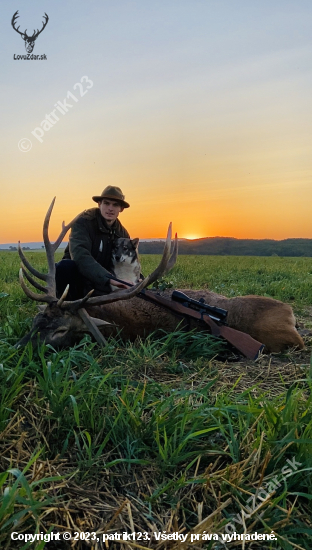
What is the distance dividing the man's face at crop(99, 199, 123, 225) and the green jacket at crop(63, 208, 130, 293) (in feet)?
0.29

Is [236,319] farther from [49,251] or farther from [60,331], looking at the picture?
[49,251]

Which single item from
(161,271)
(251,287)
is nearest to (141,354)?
(161,271)

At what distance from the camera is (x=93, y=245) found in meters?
5.49

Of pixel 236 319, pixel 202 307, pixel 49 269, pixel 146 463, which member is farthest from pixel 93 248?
pixel 146 463

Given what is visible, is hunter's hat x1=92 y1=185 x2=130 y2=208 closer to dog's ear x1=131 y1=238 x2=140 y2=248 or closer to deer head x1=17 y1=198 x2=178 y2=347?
dog's ear x1=131 y1=238 x2=140 y2=248

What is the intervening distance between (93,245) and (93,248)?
0.05 meters

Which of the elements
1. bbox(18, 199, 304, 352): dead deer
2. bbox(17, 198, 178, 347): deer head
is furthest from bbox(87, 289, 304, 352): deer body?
bbox(17, 198, 178, 347): deer head

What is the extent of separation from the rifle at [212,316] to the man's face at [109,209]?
1.63 meters

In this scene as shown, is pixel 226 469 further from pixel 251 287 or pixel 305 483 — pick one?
pixel 251 287

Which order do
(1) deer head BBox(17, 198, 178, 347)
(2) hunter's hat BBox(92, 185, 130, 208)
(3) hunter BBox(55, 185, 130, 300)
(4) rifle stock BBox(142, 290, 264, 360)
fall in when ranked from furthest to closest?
1. (2) hunter's hat BBox(92, 185, 130, 208)
2. (3) hunter BBox(55, 185, 130, 300)
3. (4) rifle stock BBox(142, 290, 264, 360)
4. (1) deer head BBox(17, 198, 178, 347)

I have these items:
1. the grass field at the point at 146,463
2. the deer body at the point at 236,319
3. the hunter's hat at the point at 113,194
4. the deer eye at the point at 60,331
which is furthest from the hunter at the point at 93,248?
the grass field at the point at 146,463

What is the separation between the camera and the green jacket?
15.5ft

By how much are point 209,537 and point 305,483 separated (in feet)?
1.92

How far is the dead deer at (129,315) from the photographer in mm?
3654
